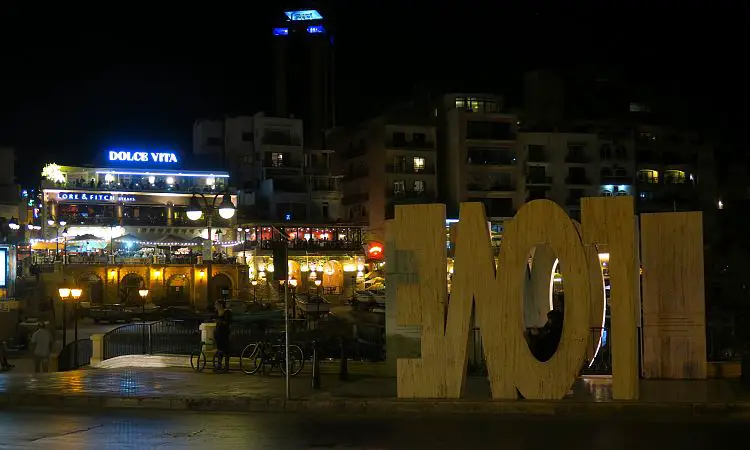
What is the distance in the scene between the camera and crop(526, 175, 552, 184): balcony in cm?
7344

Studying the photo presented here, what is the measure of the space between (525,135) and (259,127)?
24.9 metres

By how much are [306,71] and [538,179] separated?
3115 cm

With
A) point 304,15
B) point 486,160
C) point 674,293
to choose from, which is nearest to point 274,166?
point 486,160

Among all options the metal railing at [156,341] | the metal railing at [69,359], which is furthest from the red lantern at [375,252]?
the metal railing at [69,359]

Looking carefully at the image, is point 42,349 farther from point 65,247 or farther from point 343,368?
point 65,247

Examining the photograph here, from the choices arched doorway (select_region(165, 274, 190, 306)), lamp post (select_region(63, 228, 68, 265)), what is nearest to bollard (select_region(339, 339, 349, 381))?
arched doorway (select_region(165, 274, 190, 306))

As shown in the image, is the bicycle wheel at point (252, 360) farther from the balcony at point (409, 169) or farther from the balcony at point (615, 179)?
the balcony at point (615, 179)

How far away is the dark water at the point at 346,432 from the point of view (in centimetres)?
1159

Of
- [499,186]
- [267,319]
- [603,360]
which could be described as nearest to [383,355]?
[603,360]

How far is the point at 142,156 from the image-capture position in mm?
70688

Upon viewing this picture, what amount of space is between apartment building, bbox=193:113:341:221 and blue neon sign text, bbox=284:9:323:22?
20.5 m

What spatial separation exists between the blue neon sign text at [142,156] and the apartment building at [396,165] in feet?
58.4

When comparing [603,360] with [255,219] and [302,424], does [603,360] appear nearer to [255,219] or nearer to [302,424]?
[302,424]

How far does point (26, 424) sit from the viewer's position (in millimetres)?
13742
